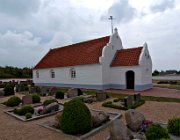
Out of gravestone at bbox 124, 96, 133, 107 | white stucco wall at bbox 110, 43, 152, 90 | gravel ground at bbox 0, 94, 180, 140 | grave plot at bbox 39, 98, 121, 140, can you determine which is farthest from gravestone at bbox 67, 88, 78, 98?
grave plot at bbox 39, 98, 121, 140

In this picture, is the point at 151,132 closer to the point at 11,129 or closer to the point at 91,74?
the point at 11,129

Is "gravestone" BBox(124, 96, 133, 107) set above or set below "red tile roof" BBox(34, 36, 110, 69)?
below

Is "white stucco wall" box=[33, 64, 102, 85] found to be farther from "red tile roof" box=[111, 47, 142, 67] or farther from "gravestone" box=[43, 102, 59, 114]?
"gravestone" box=[43, 102, 59, 114]

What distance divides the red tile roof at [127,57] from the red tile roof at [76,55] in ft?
8.00

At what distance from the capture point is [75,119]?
718cm

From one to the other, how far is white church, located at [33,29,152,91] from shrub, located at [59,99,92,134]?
15.1m

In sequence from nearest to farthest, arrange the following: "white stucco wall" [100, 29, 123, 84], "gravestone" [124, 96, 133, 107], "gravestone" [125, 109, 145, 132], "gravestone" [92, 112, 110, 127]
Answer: "gravestone" [125, 109, 145, 132], "gravestone" [92, 112, 110, 127], "gravestone" [124, 96, 133, 107], "white stucco wall" [100, 29, 123, 84]

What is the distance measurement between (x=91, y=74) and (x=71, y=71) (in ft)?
14.0

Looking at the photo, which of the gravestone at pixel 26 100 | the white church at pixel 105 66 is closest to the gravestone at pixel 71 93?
the gravestone at pixel 26 100

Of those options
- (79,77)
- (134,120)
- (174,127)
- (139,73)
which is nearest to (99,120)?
(134,120)

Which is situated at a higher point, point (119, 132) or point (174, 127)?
point (119, 132)

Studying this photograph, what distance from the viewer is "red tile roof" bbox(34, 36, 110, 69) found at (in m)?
24.6

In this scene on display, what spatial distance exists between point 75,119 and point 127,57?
1723cm

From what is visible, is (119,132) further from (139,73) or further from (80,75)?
(80,75)
